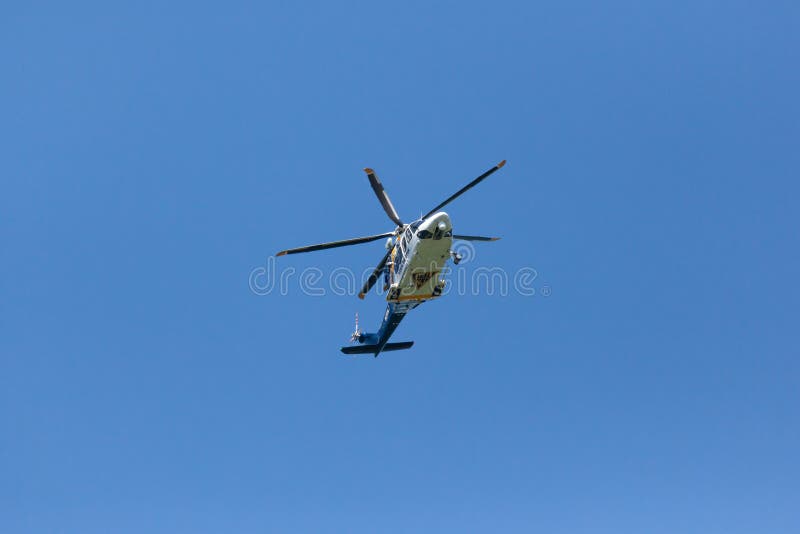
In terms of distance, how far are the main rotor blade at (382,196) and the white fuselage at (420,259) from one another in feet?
5.31

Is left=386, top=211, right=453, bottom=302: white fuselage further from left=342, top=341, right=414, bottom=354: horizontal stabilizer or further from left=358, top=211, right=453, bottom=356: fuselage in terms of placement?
left=342, top=341, right=414, bottom=354: horizontal stabilizer

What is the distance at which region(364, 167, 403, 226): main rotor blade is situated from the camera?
147 feet

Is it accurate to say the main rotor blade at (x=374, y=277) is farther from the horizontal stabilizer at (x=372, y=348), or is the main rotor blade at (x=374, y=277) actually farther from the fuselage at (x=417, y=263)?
the horizontal stabilizer at (x=372, y=348)

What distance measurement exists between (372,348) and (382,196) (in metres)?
14.9

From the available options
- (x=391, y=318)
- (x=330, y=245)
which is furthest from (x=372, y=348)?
(x=330, y=245)

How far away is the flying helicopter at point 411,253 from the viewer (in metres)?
41.6

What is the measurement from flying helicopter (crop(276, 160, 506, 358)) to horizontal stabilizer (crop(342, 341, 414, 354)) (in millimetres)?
5440

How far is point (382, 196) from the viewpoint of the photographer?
45.4 m

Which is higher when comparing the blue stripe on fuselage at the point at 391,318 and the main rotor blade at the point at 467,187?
the main rotor blade at the point at 467,187

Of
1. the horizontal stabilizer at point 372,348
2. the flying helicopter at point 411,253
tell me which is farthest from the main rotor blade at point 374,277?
the horizontal stabilizer at point 372,348

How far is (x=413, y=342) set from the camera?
5562 cm

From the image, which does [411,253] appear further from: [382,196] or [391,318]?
[391,318]

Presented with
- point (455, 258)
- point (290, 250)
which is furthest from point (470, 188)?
point (290, 250)

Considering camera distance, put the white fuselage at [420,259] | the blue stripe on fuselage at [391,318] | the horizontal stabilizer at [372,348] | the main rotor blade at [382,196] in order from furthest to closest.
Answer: the horizontal stabilizer at [372,348], the blue stripe on fuselage at [391,318], the main rotor blade at [382,196], the white fuselage at [420,259]
